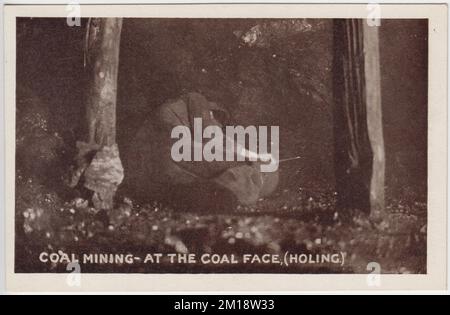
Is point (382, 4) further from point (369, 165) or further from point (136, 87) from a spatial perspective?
point (136, 87)

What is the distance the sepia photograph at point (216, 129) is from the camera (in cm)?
138

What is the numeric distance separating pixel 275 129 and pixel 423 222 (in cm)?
43

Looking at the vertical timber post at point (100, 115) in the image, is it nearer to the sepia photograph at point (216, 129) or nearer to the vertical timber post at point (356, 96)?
the sepia photograph at point (216, 129)

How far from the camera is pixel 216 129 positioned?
1.39 metres

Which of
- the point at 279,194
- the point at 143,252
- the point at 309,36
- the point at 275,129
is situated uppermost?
the point at 309,36

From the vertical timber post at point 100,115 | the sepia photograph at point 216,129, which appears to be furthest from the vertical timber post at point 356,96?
the vertical timber post at point 100,115

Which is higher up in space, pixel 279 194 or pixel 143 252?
pixel 279 194

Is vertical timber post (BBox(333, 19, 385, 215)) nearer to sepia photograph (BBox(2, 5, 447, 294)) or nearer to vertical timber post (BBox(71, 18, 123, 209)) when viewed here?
sepia photograph (BBox(2, 5, 447, 294))

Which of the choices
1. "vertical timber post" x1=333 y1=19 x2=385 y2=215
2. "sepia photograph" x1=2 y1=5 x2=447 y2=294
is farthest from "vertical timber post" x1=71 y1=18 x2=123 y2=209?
"vertical timber post" x1=333 y1=19 x2=385 y2=215

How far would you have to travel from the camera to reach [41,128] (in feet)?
4.54

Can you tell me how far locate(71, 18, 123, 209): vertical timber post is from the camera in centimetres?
138

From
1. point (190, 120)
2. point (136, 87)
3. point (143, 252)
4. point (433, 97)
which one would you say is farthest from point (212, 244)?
point (433, 97)

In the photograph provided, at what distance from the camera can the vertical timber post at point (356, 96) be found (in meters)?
1.38

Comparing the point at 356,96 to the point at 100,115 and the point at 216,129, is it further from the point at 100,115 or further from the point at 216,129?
the point at 100,115
